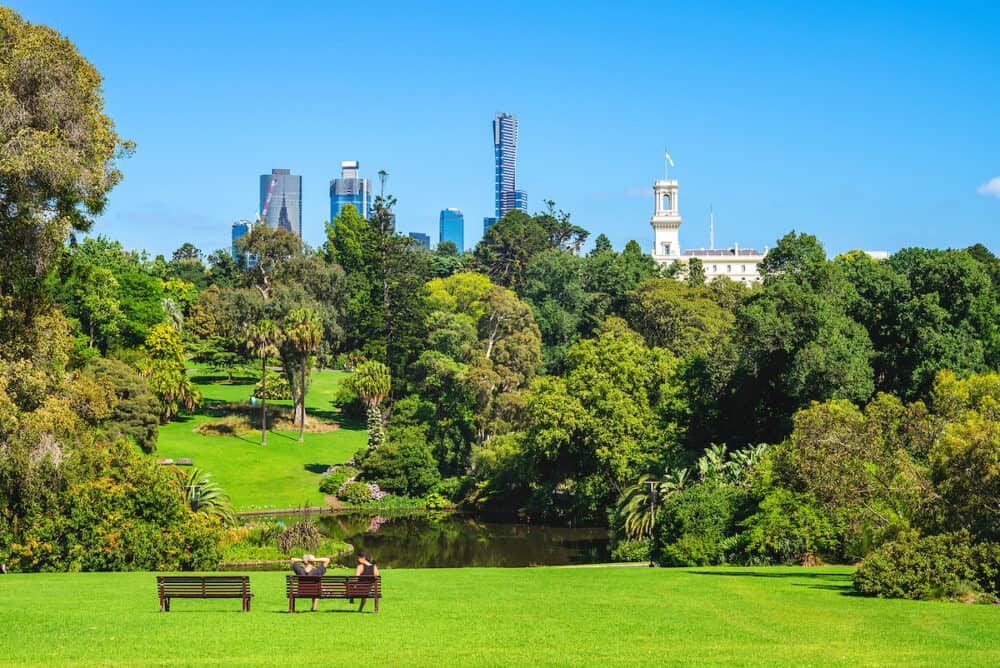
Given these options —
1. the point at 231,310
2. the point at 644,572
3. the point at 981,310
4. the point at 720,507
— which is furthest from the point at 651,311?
the point at 644,572

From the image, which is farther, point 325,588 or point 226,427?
point 226,427

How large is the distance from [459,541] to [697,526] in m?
16.7

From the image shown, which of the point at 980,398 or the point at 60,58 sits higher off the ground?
the point at 60,58

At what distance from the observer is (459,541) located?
162ft

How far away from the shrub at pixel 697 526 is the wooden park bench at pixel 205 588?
781 inches

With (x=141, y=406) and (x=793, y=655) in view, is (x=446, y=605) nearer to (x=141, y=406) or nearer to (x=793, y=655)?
(x=793, y=655)

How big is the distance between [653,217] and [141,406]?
111203mm

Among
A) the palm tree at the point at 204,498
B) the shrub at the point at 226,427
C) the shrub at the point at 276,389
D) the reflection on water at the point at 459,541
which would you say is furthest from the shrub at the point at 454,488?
the palm tree at the point at 204,498

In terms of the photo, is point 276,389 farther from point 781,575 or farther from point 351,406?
point 781,575

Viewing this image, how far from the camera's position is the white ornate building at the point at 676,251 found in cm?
14688

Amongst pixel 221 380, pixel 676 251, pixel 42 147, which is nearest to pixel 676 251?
pixel 676 251

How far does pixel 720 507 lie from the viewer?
3603cm

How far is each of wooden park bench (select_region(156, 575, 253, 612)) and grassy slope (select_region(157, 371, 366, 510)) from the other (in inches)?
1486

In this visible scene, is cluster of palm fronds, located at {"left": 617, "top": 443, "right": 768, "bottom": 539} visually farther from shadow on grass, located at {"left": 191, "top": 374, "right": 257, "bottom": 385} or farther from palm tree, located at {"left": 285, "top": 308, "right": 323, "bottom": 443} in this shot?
shadow on grass, located at {"left": 191, "top": 374, "right": 257, "bottom": 385}
